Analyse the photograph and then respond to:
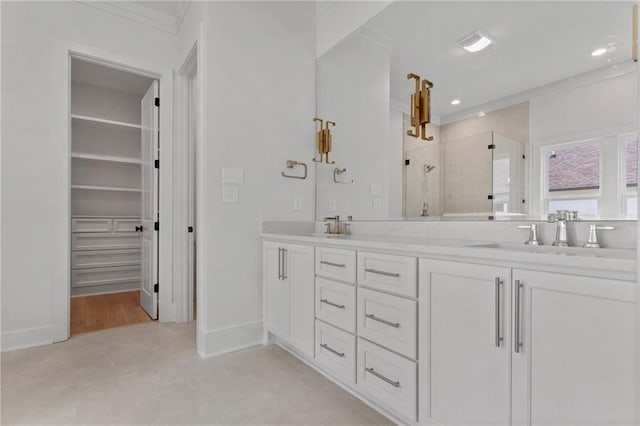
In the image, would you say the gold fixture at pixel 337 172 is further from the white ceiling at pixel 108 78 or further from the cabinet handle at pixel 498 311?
the white ceiling at pixel 108 78

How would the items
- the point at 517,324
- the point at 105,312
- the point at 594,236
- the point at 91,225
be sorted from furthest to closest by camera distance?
the point at 91,225 → the point at 105,312 → the point at 594,236 → the point at 517,324

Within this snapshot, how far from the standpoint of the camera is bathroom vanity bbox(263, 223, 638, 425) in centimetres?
89

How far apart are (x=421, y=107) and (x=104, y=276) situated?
4330 millimetres

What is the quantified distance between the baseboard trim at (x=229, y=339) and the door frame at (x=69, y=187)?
977 millimetres

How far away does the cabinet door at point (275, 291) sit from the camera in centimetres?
224

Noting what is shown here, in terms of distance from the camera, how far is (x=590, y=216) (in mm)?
1360

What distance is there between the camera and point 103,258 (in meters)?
4.21

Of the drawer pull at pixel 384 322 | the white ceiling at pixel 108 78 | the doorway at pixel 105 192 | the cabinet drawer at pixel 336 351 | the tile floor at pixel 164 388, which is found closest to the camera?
the drawer pull at pixel 384 322

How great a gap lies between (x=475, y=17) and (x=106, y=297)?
467cm

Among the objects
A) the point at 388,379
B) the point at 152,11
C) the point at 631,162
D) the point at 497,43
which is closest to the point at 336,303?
the point at 388,379

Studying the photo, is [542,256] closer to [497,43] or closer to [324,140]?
[497,43]

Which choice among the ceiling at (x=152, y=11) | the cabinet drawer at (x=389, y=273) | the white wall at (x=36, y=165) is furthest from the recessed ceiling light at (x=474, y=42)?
the white wall at (x=36, y=165)

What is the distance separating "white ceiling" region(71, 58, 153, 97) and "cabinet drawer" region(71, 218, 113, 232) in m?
1.74

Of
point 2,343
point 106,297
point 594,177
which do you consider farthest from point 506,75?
point 106,297
